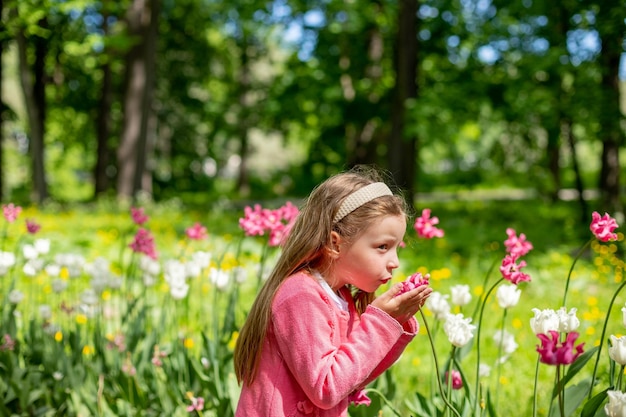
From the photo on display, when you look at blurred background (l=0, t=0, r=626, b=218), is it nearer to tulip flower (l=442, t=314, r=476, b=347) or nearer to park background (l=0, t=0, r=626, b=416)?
park background (l=0, t=0, r=626, b=416)

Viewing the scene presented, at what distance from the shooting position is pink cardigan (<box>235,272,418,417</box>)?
1.52m

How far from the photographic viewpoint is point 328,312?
5.30 feet

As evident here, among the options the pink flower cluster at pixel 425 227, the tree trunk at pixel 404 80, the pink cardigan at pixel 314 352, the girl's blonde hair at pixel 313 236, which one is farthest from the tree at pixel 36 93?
the pink cardigan at pixel 314 352

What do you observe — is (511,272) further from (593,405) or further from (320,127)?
(320,127)

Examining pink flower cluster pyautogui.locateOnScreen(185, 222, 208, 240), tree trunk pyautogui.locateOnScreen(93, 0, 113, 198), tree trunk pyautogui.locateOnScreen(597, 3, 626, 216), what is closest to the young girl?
pink flower cluster pyautogui.locateOnScreen(185, 222, 208, 240)

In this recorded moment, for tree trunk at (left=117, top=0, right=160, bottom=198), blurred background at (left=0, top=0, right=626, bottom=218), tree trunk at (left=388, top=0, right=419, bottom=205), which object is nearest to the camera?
blurred background at (left=0, top=0, right=626, bottom=218)

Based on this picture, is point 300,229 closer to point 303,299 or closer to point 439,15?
point 303,299

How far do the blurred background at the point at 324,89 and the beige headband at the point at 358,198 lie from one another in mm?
351

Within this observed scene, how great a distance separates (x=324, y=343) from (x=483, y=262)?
5402 mm

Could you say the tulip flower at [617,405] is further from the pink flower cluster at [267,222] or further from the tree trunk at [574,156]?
the tree trunk at [574,156]

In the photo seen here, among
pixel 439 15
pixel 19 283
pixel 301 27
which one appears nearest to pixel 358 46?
pixel 301 27

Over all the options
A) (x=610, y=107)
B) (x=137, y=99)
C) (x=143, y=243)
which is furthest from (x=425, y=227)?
(x=137, y=99)

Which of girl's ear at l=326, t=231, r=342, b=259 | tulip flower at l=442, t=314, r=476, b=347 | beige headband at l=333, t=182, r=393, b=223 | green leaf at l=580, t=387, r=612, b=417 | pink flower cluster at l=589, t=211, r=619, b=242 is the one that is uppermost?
beige headband at l=333, t=182, r=393, b=223

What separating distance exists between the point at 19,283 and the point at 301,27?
1029cm
